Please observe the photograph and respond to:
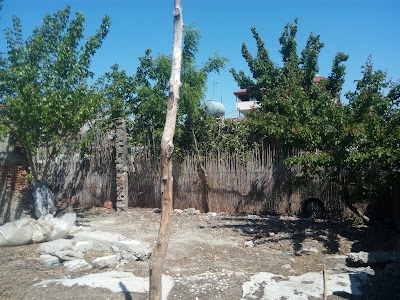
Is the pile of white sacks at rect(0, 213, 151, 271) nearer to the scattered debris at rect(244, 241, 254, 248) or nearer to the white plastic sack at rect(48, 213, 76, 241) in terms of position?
the white plastic sack at rect(48, 213, 76, 241)

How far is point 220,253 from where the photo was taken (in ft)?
21.7

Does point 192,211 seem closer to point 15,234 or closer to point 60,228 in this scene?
point 60,228

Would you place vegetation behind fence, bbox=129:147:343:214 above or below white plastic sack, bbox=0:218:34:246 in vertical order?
above

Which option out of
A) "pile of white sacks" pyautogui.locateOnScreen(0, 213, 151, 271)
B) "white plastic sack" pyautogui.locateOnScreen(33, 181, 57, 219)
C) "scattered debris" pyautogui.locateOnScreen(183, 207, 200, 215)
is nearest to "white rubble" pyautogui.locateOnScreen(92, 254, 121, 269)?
"pile of white sacks" pyautogui.locateOnScreen(0, 213, 151, 271)

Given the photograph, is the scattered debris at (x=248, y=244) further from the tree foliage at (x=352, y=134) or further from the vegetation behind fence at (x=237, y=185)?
the vegetation behind fence at (x=237, y=185)

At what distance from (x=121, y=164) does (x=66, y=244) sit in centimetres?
515

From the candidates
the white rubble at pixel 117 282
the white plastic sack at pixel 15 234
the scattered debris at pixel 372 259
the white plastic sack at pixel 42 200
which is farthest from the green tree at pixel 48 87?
the scattered debris at pixel 372 259

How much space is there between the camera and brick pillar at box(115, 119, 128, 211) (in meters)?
11.2

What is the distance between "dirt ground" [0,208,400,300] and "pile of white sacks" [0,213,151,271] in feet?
0.51

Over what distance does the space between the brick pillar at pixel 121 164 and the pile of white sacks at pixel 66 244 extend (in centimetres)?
337

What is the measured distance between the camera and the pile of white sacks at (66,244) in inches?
221

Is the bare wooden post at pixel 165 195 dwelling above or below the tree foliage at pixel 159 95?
below

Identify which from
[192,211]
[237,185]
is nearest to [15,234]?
[192,211]

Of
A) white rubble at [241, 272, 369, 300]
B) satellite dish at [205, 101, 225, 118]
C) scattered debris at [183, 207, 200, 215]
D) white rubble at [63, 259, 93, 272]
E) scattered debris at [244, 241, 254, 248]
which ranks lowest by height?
white rubble at [241, 272, 369, 300]
